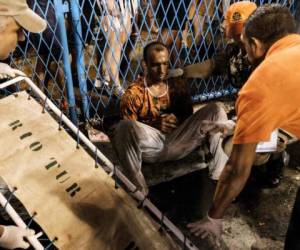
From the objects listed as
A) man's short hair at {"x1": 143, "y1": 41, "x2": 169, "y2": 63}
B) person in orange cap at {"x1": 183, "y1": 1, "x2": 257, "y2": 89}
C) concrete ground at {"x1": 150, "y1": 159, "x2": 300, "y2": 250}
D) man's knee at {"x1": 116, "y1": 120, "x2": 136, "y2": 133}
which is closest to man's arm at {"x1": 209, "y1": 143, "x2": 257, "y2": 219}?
concrete ground at {"x1": 150, "y1": 159, "x2": 300, "y2": 250}

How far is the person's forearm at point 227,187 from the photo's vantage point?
7.16 feet

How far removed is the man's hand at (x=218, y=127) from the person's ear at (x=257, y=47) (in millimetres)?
1203

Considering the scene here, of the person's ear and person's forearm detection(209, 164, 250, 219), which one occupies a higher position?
the person's ear

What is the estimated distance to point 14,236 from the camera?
220 cm

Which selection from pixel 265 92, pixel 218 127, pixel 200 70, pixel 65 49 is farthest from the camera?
pixel 200 70

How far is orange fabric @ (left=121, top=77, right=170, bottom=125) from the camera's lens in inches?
144

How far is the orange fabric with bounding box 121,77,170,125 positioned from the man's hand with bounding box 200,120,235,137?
49 centimetres

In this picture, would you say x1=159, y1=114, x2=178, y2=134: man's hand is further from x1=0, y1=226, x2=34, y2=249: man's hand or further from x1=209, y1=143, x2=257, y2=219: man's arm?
x1=0, y1=226, x2=34, y2=249: man's hand

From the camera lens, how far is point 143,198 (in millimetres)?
2619

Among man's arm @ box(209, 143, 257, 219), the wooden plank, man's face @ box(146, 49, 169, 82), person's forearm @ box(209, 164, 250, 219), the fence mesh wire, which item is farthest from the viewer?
the fence mesh wire

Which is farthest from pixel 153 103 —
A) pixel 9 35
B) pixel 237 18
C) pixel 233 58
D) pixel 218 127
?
pixel 9 35

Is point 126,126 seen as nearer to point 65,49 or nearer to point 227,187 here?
point 65,49

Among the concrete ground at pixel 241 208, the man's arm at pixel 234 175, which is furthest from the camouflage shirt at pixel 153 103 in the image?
the man's arm at pixel 234 175

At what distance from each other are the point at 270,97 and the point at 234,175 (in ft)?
1.72
